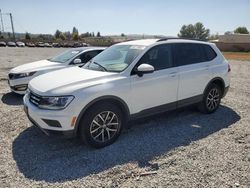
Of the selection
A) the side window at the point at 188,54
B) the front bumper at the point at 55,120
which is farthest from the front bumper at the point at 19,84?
the side window at the point at 188,54

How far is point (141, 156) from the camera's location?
153 inches

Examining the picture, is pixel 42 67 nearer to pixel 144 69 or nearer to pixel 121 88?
pixel 121 88

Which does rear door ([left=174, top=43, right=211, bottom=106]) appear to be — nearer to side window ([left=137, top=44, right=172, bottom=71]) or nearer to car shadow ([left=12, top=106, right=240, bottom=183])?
side window ([left=137, top=44, right=172, bottom=71])

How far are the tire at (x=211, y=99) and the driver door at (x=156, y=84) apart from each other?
1.06 m

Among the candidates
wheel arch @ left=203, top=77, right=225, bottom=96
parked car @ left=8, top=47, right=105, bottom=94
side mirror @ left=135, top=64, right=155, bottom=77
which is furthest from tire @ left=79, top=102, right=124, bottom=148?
parked car @ left=8, top=47, right=105, bottom=94

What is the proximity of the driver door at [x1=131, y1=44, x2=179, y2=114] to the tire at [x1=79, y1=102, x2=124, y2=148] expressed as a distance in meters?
0.41

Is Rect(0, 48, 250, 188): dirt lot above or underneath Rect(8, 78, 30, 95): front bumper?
underneath

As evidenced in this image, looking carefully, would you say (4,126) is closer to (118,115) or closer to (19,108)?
(19,108)

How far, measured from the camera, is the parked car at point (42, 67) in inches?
276

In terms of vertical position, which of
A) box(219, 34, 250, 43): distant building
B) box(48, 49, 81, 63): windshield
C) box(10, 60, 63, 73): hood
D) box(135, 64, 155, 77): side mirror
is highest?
box(135, 64, 155, 77): side mirror

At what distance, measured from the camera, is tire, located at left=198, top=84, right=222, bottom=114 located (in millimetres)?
5703

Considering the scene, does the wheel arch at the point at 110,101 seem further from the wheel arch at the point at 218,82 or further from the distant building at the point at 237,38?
the distant building at the point at 237,38

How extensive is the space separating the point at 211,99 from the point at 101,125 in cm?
307

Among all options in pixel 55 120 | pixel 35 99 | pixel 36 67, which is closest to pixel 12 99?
pixel 36 67
